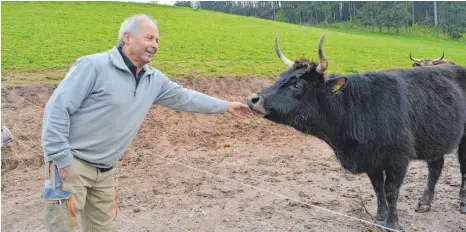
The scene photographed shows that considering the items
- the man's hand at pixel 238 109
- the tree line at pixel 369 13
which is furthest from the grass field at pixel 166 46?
the tree line at pixel 369 13

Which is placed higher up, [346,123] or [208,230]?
[346,123]

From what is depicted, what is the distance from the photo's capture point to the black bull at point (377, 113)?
4.54m

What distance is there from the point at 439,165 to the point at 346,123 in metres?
2.18

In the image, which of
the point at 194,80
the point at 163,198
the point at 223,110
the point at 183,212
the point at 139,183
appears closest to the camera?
the point at 223,110

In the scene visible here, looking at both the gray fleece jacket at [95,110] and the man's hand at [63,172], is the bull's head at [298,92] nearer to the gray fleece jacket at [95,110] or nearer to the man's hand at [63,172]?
the gray fleece jacket at [95,110]

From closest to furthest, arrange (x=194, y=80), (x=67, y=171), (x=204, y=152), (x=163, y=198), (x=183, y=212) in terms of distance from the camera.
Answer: (x=67, y=171) < (x=183, y=212) < (x=163, y=198) < (x=204, y=152) < (x=194, y=80)

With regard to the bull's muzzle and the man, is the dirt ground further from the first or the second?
the man

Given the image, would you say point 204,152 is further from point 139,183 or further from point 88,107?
point 88,107

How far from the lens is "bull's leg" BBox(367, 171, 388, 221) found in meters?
5.41

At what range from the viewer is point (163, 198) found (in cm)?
641

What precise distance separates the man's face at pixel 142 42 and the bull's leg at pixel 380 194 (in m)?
3.32

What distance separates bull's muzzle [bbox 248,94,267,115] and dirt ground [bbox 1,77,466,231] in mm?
1413

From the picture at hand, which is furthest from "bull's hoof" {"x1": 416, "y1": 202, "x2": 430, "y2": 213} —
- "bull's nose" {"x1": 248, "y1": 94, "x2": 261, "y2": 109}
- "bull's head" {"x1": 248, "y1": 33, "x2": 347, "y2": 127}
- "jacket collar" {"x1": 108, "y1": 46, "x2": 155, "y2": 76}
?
"jacket collar" {"x1": 108, "y1": 46, "x2": 155, "y2": 76}

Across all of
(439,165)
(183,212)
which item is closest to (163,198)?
(183,212)
